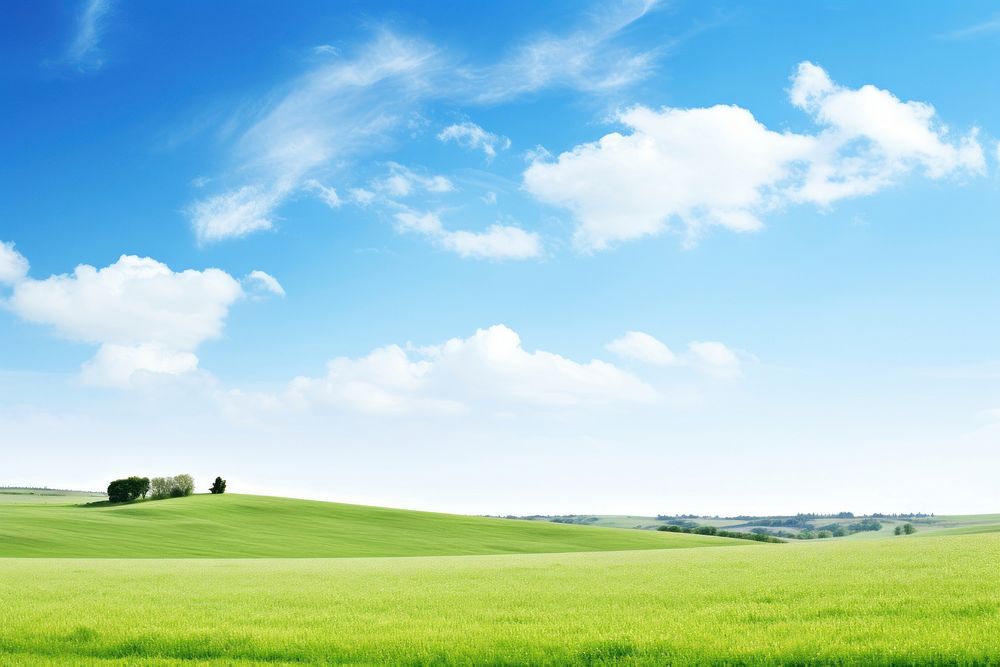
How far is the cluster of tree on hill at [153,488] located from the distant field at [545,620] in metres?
94.7

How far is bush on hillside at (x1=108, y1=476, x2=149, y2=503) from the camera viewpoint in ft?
348

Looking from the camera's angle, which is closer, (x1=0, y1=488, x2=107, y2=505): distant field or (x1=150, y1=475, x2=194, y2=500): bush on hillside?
(x1=0, y1=488, x2=107, y2=505): distant field

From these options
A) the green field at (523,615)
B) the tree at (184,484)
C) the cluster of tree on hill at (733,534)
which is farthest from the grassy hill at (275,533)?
the green field at (523,615)

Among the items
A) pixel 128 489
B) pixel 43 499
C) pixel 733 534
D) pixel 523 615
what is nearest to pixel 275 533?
pixel 128 489

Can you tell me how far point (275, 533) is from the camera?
79.8 meters

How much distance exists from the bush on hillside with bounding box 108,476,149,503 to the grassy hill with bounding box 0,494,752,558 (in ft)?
14.4

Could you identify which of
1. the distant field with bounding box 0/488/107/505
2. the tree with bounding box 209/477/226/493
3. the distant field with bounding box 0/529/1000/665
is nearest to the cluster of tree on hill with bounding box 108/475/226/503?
the tree with bounding box 209/477/226/493

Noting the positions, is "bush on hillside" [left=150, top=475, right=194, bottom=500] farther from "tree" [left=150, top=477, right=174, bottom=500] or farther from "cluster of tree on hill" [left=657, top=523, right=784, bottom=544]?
"cluster of tree on hill" [left=657, top=523, right=784, bottom=544]

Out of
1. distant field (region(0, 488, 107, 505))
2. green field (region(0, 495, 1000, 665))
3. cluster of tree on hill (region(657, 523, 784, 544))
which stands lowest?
cluster of tree on hill (region(657, 523, 784, 544))

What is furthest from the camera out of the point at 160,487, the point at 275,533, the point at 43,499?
the point at 43,499

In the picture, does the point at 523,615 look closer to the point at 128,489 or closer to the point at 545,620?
the point at 545,620

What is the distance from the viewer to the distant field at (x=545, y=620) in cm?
1002

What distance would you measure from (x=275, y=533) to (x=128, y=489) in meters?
39.8

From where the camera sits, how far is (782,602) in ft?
46.6
